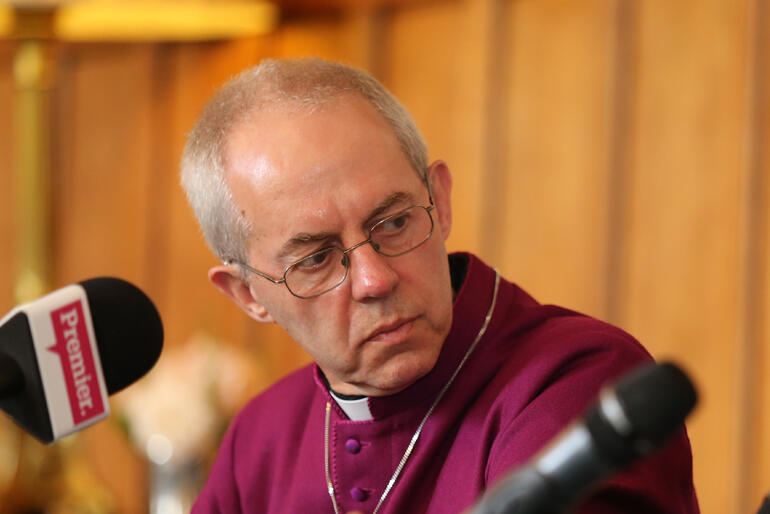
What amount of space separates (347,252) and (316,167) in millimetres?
145

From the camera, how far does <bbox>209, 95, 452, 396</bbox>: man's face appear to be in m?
1.69

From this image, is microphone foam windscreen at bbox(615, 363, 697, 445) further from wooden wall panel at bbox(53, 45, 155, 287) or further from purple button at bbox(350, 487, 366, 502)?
wooden wall panel at bbox(53, 45, 155, 287)

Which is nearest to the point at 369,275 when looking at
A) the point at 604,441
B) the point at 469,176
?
the point at 604,441

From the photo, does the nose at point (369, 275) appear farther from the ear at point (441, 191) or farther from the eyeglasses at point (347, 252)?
the ear at point (441, 191)

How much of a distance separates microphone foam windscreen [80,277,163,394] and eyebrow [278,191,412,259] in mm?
257

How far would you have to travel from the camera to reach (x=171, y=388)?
348cm

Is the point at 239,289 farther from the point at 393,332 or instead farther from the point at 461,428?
the point at 461,428

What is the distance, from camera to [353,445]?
192 cm

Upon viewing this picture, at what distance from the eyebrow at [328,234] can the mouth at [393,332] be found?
164 mm

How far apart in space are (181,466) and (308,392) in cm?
149

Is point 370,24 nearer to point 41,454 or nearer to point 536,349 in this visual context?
point 41,454

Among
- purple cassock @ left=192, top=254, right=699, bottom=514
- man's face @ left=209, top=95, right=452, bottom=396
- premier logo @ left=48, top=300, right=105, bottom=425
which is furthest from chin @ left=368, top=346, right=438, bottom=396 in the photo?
premier logo @ left=48, top=300, right=105, bottom=425

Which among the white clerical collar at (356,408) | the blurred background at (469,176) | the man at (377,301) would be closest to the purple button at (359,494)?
the man at (377,301)

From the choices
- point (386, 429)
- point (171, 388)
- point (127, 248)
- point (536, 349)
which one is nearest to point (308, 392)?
point (386, 429)
